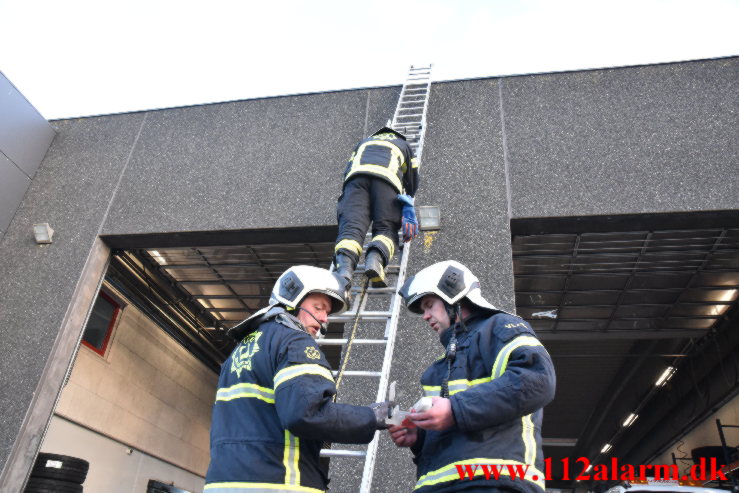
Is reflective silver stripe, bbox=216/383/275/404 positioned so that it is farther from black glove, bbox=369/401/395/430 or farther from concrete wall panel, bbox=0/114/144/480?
concrete wall panel, bbox=0/114/144/480

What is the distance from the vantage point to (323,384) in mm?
2240

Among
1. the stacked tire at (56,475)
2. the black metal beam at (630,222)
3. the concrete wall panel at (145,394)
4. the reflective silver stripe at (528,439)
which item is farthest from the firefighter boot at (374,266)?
the concrete wall panel at (145,394)

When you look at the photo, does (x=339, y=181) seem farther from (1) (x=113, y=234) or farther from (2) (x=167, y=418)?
(2) (x=167, y=418)

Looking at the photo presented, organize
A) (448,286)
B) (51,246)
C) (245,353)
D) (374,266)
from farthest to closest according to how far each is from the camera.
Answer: (51,246) < (374,266) < (448,286) < (245,353)

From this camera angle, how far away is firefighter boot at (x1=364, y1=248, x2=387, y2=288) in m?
3.91

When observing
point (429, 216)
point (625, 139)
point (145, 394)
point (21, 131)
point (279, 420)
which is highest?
point (625, 139)

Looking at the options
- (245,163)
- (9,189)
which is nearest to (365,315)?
(245,163)

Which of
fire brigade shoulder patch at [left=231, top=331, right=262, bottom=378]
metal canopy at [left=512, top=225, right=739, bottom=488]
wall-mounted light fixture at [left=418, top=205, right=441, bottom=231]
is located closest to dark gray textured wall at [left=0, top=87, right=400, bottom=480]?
wall-mounted light fixture at [left=418, top=205, right=441, bottom=231]

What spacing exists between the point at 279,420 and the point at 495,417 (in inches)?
31.8

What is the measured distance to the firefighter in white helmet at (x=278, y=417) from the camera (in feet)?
7.06

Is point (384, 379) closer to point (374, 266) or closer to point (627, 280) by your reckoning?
point (374, 266)

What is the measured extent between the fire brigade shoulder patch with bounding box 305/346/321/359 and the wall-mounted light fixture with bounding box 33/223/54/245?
4716mm

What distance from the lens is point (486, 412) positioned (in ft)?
6.63

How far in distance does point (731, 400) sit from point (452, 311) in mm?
11622
